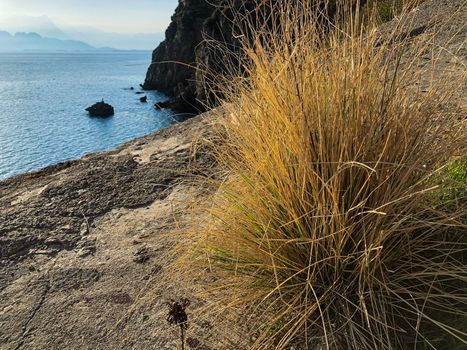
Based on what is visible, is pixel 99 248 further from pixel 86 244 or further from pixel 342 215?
pixel 342 215

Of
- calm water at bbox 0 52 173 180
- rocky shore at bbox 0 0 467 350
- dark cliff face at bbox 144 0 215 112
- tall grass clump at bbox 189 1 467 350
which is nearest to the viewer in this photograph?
tall grass clump at bbox 189 1 467 350

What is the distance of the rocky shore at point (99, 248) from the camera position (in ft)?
6.46

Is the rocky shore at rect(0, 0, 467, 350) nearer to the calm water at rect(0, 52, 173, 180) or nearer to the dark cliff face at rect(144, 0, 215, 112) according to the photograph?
the calm water at rect(0, 52, 173, 180)

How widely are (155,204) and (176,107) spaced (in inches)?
1349

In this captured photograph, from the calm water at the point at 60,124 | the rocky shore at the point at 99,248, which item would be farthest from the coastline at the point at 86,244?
the calm water at the point at 60,124

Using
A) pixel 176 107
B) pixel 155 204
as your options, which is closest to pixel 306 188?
pixel 155 204

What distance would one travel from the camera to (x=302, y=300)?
5.70ft

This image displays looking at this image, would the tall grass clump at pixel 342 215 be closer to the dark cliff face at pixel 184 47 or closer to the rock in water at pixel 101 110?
the dark cliff face at pixel 184 47

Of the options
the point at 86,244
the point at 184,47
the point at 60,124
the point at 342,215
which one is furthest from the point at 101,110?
the point at 342,215

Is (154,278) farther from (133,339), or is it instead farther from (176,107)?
(176,107)

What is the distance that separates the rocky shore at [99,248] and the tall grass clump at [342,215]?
12.0 inches

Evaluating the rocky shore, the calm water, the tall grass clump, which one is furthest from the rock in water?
the tall grass clump

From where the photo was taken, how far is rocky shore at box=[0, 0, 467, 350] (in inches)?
77.5

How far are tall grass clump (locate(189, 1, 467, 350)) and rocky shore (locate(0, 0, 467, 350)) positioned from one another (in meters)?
0.30
